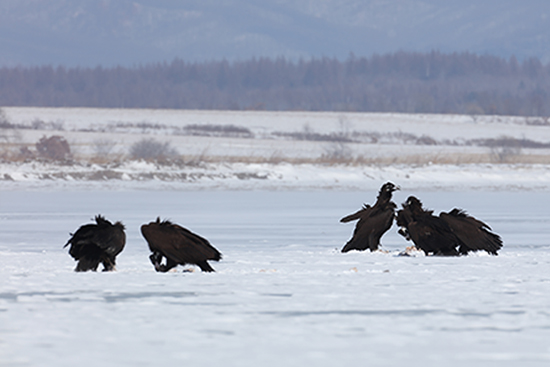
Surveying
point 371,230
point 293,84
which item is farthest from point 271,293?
point 293,84

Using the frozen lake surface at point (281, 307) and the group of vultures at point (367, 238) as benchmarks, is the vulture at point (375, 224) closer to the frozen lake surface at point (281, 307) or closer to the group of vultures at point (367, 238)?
the group of vultures at point (367, 238)

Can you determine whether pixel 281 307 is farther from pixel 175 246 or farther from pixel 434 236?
pixel 434 236

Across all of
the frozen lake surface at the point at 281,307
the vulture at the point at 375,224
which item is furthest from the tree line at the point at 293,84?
the frozen lake surface at the point at 281,307

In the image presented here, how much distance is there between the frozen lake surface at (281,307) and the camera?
508cm

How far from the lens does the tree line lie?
122312 millimetres

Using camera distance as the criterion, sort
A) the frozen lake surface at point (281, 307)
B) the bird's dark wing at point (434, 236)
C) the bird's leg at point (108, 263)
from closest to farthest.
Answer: the frozen lake surface at point (281, 307) < the bird's leg at point (108, 263) < the bird's dark wing at point (434, 236)

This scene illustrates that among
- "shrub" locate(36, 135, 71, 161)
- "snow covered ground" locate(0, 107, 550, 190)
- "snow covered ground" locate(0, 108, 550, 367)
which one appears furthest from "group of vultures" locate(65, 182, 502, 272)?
"shrub" locate(36, 135, 71, 161)

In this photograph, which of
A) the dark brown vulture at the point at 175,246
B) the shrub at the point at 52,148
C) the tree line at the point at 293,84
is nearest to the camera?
the dark brown vulture at the point at 175,246

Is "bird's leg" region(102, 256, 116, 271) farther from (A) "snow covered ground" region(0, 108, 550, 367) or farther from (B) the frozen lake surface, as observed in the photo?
(A) "snow covered ground" region(0, 108, 550, 367)

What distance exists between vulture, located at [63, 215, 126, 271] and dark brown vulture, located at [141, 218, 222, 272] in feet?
0.95

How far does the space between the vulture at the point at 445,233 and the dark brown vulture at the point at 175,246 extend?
275 centimetres

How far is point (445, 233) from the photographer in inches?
404

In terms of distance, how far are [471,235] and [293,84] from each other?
13076 centimetres

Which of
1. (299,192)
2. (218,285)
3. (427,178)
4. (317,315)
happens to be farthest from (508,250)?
(427,178)
